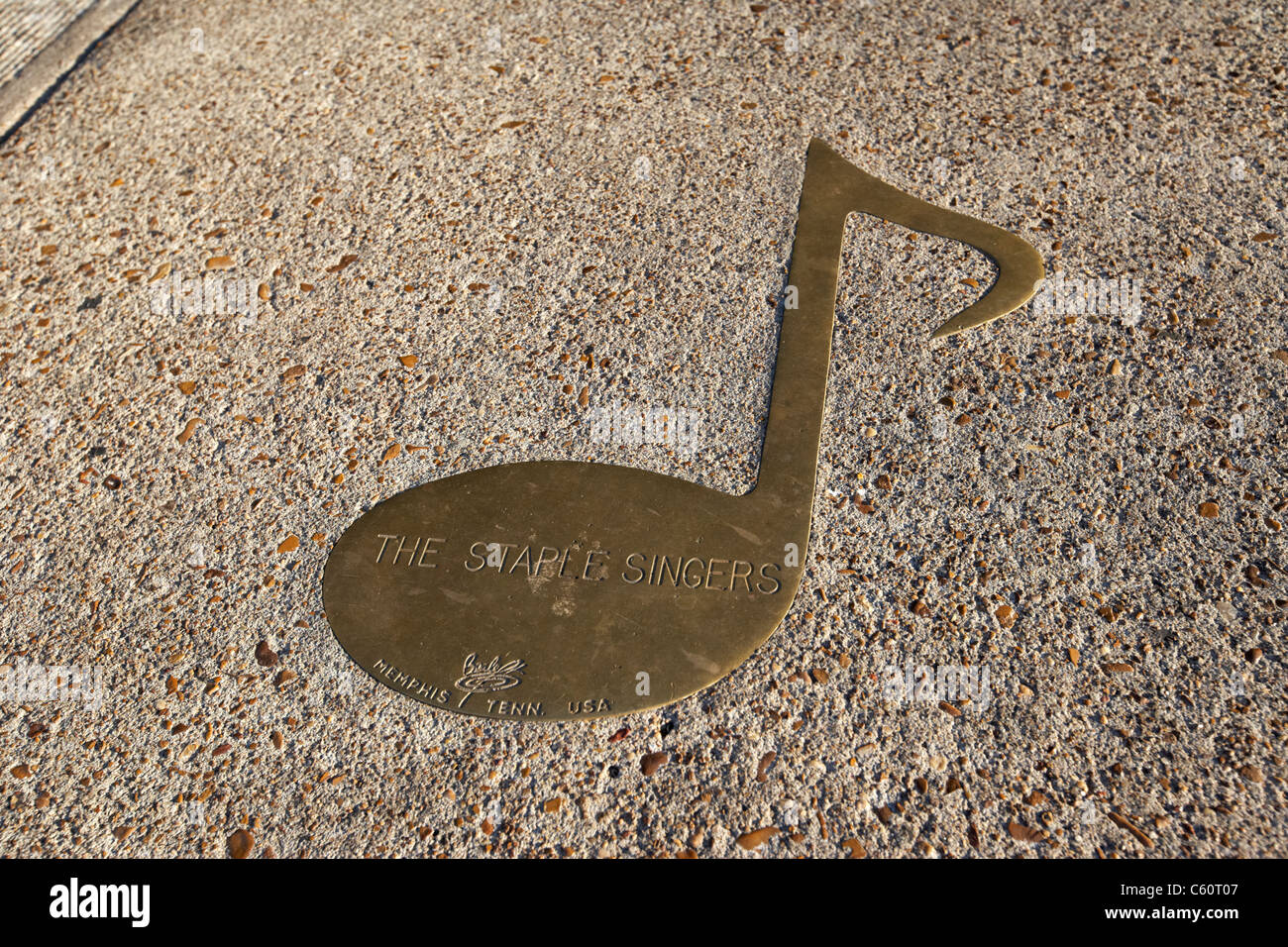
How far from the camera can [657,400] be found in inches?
123

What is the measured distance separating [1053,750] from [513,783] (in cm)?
122

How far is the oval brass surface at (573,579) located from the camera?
8.09 feet

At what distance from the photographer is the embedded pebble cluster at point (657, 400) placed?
7.50ft

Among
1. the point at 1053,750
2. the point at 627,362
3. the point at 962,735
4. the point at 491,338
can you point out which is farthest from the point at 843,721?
the point at 491,338
